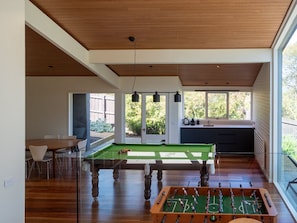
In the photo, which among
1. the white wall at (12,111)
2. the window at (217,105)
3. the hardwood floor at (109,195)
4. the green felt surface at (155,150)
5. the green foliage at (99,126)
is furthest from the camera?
the window at (217,105)

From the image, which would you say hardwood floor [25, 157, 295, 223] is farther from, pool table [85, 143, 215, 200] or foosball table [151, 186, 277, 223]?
foosball table [151, 186, 277, 223]

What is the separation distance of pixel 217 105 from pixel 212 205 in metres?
8.84

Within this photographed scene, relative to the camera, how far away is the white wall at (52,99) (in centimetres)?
1057

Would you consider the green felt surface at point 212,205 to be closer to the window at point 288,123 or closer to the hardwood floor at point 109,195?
the hardwood floor at point 109,195

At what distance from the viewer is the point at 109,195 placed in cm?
646

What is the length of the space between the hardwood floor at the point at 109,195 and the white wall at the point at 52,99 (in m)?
2.09

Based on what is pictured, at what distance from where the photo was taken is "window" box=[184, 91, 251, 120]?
470 inches

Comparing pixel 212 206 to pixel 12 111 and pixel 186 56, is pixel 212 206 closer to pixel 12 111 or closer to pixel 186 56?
pixel 12 111

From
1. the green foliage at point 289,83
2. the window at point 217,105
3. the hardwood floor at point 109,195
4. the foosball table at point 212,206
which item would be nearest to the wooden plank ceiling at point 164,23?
the green foliage at point 289,83

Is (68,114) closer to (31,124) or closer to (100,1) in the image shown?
(31,124)

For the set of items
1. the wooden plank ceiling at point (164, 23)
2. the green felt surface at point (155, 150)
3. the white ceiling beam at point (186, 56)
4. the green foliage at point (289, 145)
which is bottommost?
the green felt surface at point (155, 150)

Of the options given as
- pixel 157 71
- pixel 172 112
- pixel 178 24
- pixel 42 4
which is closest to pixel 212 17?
pixel 178 24

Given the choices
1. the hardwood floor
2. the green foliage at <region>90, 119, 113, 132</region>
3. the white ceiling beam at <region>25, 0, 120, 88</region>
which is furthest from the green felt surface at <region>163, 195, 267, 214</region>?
the green foliage at <region>90, 119, 113, 132</region>

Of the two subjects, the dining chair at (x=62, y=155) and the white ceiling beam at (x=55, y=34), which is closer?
the white ceiling beam at (x=55, y=34)
